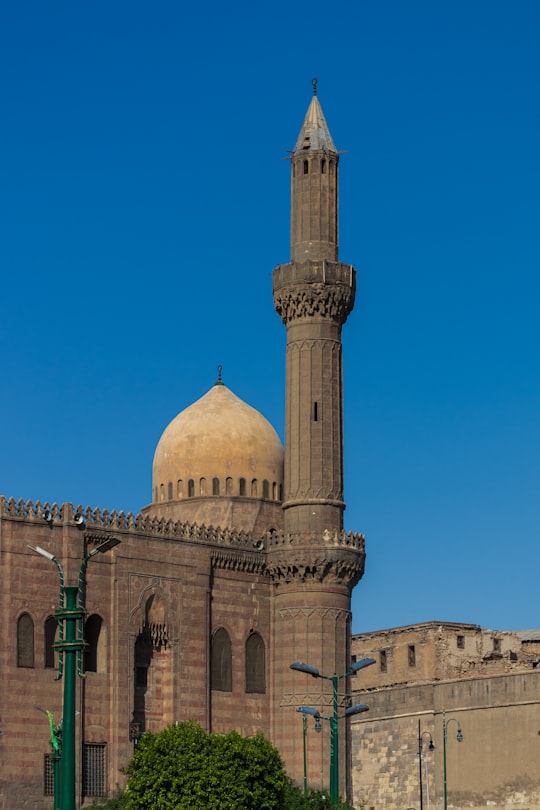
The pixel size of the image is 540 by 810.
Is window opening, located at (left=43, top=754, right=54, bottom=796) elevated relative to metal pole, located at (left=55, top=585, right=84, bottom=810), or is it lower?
lower

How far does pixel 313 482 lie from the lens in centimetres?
4909

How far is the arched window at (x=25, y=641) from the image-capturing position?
4391cm

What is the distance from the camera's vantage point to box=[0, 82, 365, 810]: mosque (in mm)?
44281

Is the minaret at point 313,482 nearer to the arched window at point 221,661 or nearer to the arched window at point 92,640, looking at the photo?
the arched window at point 221,661

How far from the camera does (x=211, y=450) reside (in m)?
53.1

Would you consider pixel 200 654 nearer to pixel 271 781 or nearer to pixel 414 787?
pixel 271 781

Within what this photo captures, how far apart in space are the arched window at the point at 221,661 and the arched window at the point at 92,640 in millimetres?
3886

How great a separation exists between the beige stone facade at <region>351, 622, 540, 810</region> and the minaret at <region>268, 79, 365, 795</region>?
11.0 metres

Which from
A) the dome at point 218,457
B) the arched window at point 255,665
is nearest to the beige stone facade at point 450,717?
the dome at point 218,457

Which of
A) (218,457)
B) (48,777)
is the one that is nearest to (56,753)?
(48,777)

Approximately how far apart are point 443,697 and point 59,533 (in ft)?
68.3

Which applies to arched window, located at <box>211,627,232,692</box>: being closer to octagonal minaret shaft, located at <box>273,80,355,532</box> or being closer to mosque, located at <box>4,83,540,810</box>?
mosque, located at <box>4,83,540,810</box>

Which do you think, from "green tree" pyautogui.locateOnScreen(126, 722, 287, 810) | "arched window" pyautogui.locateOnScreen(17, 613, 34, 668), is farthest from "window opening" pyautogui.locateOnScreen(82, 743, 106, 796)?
"green tree" pyautogui.locateOnScreen(126, 722, 287, 810)

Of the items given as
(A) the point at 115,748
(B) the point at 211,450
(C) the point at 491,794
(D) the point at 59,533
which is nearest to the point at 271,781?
(A) the point at 115,748
